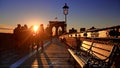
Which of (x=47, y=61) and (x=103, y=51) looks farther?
(x=47, y=61)

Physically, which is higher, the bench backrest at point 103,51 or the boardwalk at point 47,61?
the bench backrest at point 103,51

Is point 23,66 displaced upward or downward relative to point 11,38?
downward

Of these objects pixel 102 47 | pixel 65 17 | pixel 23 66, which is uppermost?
pixel 65 17

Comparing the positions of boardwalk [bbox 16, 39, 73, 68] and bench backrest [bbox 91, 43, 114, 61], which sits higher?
bench backrest [bbox 91, 43, 114, 61]

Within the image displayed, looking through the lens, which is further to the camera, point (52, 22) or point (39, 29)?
point (52, 22)

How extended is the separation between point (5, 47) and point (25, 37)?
1.95 meters

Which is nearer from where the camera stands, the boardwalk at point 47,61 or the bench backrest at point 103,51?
the bench backrest at point 103,51

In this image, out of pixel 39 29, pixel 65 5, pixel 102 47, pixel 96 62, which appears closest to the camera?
pixel 96 62

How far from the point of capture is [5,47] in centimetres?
2080

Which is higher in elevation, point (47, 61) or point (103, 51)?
point (103, 51)

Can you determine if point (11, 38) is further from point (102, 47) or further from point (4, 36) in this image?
point (102, 47)

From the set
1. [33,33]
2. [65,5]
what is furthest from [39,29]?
[65,5]

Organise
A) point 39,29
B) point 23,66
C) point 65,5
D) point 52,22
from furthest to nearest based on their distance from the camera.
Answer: point 52,22 < point 65,5 < point 39,29 < point 23,66

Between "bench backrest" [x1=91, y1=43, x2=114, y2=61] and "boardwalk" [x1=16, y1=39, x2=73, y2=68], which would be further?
"boardwalk" [x1=16, y1=39, x2=73, y2=68]
